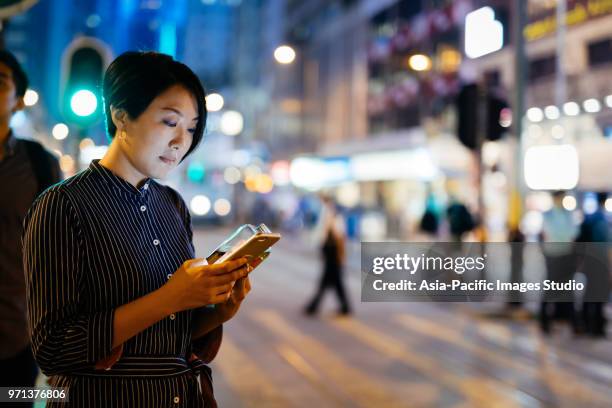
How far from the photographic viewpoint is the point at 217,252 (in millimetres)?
2016

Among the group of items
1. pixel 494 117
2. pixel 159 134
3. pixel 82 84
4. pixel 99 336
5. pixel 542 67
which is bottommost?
pixel 99 336

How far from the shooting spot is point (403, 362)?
28.6 feet

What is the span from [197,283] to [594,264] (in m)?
10.4

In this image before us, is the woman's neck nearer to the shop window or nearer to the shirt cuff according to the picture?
the shirt cuff

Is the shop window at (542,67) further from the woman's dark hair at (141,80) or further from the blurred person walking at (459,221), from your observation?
the woman's dark hair at (141,80)

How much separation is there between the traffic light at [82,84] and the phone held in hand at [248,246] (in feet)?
18.1

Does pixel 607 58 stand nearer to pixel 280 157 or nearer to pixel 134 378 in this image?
pixel 134 378

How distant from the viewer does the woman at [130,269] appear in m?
1.91

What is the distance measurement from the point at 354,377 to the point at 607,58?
1579cm

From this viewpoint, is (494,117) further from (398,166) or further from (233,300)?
(398,166)

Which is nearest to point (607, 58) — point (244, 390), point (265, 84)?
point (244, 390)

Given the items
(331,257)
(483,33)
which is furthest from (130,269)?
(331,257)

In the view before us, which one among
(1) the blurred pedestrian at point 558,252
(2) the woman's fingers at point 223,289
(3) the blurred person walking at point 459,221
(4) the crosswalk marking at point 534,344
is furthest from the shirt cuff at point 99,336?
(3) the blurred person walking at point 459,221

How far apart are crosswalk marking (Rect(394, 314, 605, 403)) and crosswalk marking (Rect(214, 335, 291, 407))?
2735 millimetres
